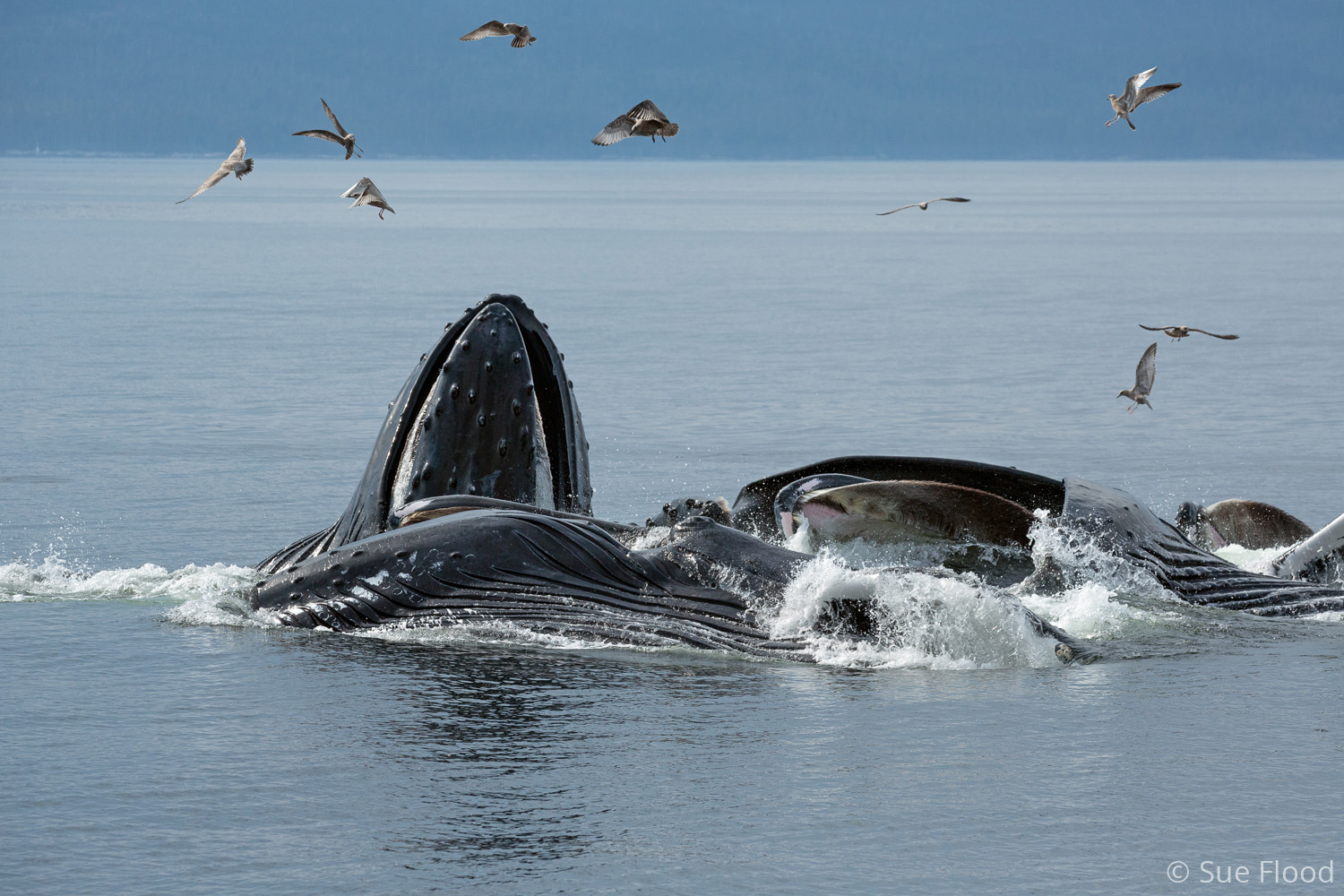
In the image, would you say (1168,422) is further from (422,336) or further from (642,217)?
(642,217)

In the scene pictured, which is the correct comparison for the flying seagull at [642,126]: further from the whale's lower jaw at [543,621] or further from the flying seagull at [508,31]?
the whale's lower jaw at [543,621]

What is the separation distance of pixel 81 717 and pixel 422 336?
1680cm

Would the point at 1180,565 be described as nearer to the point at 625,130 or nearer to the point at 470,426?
the point at 470,426

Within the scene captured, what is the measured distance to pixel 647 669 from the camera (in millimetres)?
6527

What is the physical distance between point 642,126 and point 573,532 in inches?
118

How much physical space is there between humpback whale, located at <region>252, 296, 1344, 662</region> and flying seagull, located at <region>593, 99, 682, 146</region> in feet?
4.77

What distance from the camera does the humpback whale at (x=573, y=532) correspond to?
6.93 metres

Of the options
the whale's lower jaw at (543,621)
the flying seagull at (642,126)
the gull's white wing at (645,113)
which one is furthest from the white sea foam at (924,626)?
the gull's white wing at (645,113)

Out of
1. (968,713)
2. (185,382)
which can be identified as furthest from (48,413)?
(968,713)

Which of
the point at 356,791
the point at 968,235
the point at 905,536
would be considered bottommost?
the point at 356,791

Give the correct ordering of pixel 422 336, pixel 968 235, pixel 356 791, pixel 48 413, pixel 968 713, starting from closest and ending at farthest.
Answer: pixel 356 791, pixel 968 713, pixel 48 413, pixel 422 336, pixel 968 235

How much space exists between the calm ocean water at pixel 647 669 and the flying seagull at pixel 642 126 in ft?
6.93

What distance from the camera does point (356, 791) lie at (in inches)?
203

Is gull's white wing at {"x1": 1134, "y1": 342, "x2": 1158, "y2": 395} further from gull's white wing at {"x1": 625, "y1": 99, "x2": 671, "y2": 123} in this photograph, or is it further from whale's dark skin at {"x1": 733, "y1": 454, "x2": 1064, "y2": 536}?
gull's white wing at {"x1": 625, "y1": 99, "x2": 671, "y2": 123}
